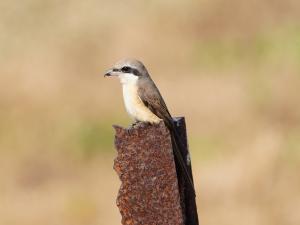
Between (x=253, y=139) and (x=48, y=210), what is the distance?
3015mm

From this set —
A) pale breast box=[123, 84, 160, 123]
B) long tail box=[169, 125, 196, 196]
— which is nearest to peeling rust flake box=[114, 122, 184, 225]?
long tail box=[169, 125, 196, 196]

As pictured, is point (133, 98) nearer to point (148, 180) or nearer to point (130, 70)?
point (130, 70)

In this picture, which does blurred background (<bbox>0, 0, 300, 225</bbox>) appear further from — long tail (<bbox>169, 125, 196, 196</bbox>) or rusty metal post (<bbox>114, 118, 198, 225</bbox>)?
rusty metal post (<bbox>114, 118, 198, 225</bbox>)

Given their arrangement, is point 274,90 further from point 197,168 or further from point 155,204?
point 155,204

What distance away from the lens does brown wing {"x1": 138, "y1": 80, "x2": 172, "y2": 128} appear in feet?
25.6

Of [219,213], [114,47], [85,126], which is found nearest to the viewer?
[219,213]

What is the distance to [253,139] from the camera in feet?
51.4

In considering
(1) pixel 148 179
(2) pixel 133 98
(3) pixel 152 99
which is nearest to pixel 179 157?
(1) pixel 148 179

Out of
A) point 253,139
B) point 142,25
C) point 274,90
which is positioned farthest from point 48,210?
point 142,25

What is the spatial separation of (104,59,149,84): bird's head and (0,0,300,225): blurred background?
532 cm

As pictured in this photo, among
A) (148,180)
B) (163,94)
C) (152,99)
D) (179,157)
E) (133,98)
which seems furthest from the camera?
(163,94)

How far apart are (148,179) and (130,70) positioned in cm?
179

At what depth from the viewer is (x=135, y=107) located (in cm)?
824

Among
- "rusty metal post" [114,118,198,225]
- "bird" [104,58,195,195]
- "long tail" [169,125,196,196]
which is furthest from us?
"bird" [104,58,195,195]
